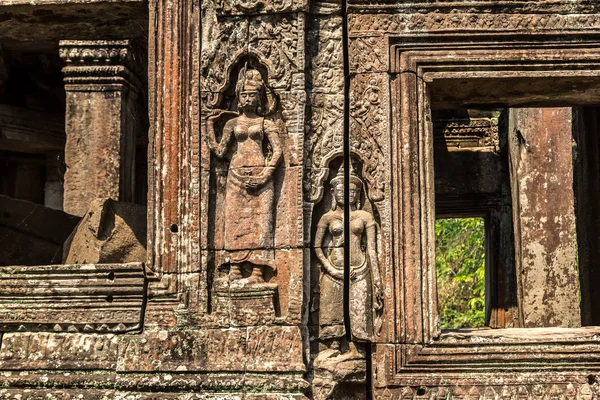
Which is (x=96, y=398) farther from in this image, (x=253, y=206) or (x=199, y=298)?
(x=253, y=206)

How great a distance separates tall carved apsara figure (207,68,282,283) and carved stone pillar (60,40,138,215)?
12.1 feet

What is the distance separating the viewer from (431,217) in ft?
17.3

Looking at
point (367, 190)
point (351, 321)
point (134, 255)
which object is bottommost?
point (351, 321)

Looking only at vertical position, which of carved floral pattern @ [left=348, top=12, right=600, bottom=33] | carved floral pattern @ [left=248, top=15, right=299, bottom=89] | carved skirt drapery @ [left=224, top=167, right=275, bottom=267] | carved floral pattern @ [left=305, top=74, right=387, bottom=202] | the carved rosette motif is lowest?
the carved rosette motif

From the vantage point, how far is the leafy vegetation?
52.5 ft

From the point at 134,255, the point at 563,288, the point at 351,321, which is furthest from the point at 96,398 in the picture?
the point at 563,288

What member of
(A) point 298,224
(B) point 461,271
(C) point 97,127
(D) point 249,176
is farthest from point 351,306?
(B) point 461,271

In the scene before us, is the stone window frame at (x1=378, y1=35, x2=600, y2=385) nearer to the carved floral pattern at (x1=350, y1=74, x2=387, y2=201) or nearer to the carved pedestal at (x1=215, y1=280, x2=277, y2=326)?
the carved floral pattern at (x1=350, y1=74, x2=387, y2=201)

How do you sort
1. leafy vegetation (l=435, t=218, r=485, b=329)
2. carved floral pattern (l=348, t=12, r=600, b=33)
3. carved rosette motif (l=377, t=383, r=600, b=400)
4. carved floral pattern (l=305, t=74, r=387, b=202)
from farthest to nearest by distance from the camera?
leafy vegetation (l=435, t=218, r=485, b=329) → carved floral pattern (l=348, t=12, r=600, b=33) → carved floral pattern (l=305, t=74, r=387, b=202) → carved rosette motif (l=377, t=383, r=600, b=400)

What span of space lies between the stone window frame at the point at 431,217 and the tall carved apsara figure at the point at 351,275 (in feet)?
0.51

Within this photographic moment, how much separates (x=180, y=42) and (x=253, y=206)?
1.22 metres

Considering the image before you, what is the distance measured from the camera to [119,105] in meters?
Answer: 8.66

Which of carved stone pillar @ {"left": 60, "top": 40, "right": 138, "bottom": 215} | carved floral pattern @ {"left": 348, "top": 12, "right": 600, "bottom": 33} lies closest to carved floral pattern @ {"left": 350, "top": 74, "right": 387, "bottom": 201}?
carved floral pattern @ {"left": 348, "top": 12, "right": 600, "bottom": 33}

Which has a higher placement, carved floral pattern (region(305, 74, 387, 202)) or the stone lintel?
carved floral pattern (region(305, 74, 387, 202))
